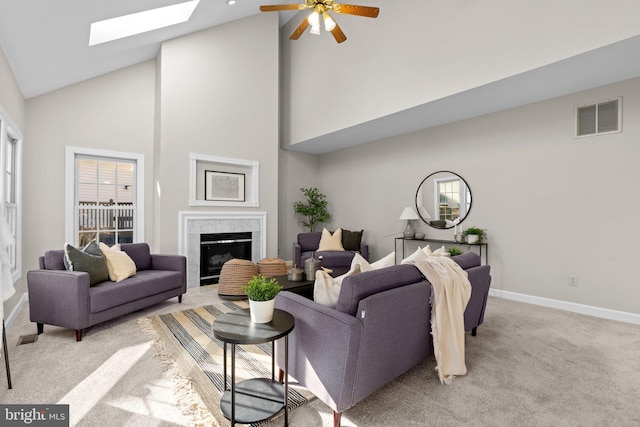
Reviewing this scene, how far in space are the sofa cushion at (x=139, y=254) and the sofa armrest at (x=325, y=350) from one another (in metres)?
2.80

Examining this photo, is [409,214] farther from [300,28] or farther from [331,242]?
[300,28]

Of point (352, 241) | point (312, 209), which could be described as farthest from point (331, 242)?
point (312, 209)

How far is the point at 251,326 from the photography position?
1.73m

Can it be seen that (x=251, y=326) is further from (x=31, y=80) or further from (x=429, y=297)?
(x=31, y=80)

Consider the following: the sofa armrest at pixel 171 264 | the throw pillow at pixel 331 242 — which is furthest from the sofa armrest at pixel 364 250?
the sofa armrest at pixel 171 264

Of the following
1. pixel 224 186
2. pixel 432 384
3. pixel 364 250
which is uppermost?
pixel 224 186

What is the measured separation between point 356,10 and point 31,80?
3789 millimetres

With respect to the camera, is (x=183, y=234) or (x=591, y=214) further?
(x=183, y=234)


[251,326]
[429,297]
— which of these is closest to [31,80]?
[251,326]

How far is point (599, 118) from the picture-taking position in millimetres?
3641

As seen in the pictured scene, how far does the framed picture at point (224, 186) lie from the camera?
5332mm

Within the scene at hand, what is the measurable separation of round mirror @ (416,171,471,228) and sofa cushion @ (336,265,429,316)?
328cm

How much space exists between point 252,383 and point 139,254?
268 cm

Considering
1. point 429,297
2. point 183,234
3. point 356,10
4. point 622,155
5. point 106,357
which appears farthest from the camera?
point 183,234
